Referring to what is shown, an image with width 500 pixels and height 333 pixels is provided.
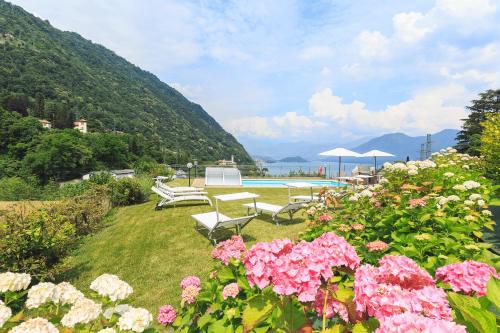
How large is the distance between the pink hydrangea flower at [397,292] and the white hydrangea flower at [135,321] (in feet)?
3.16

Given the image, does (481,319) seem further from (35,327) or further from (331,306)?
(35,327)

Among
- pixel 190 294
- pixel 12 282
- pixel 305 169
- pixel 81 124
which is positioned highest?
pixel 81 124

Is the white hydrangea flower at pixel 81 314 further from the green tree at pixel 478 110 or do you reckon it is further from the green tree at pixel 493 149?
the green tree at pixel 478 110

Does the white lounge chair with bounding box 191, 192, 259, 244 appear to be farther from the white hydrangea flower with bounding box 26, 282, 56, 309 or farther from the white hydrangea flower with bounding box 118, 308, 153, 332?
the white hydrangea flower with bounding box 118, 308, 153, 332

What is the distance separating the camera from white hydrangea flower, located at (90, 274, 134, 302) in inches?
58.6

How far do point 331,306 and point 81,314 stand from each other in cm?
115

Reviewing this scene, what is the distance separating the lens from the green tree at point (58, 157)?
49.0 m

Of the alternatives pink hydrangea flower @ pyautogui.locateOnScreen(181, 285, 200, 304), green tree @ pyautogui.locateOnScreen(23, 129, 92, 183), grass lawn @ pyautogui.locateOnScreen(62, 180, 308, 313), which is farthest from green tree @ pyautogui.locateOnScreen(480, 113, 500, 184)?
green tree @ pyautogui.locateOnScreen(23, 129, 92, 183)

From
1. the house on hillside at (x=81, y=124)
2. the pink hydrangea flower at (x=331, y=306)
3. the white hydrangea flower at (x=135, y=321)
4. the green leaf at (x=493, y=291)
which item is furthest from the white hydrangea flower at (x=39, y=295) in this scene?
the house on hillside at (x=81, y=124)

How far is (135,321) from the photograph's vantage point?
132cm

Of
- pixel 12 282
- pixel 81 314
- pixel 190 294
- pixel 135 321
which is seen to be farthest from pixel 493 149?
pixel 12 282

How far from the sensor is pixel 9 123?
52.7 m

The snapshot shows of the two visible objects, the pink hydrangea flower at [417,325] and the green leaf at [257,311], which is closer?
the pink hydrangea flower at [417,325]

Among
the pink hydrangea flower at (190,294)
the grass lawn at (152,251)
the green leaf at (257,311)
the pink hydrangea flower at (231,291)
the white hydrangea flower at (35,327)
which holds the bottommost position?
the grass lawn at (152,251)
